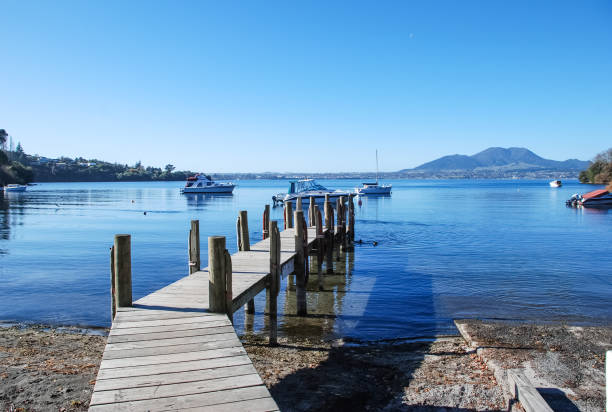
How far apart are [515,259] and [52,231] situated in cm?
2888

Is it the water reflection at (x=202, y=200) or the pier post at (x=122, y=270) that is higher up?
the pier post at (x=122, y=270)

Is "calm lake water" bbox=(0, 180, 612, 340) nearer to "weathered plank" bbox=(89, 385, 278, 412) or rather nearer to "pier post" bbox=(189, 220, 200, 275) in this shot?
"pier post" bbox=(189, 220, 200, 275)

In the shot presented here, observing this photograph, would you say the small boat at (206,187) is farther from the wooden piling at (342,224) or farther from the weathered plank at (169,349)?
the weathered plank at (169,349)

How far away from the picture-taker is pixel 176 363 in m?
5.24

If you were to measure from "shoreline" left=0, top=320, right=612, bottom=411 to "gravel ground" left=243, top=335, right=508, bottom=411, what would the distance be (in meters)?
0.02

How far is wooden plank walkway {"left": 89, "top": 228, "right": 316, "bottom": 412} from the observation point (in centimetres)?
440

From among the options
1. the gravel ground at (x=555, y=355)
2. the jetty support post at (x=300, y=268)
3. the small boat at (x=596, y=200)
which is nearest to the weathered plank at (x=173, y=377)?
the gravel ground at (x=555, y=355)

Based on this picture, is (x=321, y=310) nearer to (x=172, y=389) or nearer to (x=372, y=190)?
(x=172, y=389)

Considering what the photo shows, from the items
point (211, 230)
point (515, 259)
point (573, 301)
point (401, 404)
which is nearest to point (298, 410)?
point (401, 404)

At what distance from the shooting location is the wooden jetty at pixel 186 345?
14.6ft

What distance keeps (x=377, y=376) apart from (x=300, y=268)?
4978 mm

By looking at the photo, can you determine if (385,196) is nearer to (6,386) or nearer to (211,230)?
(211,230)

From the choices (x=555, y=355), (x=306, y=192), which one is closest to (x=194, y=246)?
(x=555, y=355)

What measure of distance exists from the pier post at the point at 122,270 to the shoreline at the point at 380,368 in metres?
1.32
